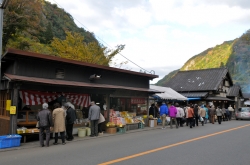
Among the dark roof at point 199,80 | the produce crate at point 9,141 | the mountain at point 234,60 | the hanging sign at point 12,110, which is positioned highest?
the mountain at point 234,60

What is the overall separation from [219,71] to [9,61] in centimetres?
3489

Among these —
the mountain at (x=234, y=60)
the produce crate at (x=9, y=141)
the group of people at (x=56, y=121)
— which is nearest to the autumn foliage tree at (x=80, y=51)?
the group of people at (x=56, y=121)

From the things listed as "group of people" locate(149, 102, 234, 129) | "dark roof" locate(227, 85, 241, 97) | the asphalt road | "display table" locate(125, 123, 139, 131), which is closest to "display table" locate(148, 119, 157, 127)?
"group of people" locate(149, 102, 234, 129)

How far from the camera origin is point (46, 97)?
42.5ft

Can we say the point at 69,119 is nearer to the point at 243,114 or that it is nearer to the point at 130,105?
the point at 130,105

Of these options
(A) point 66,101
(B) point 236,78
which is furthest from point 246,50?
(A) point 66,101

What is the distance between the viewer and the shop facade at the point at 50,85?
11445 millimetres

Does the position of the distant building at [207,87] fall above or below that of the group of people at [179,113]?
above

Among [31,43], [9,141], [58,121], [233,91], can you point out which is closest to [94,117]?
[58,121]

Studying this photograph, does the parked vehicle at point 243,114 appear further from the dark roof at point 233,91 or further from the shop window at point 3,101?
the shop window at point 3,101

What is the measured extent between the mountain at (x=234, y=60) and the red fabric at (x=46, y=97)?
6027 cm

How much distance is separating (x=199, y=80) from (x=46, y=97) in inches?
1214

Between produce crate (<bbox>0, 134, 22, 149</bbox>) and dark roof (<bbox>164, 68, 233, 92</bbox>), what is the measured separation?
99.6 ft

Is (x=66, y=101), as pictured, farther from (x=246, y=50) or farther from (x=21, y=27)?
(x=246, y=50)
